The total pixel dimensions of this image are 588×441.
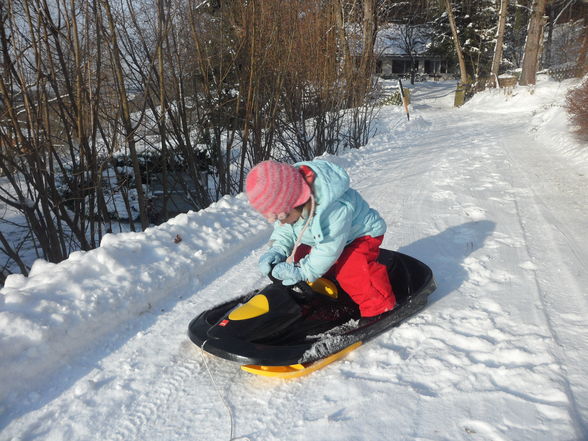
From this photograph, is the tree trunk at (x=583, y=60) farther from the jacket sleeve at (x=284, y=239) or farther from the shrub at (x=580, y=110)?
the jacket sleeve at (x=284, y=239)

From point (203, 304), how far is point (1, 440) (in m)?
1.32

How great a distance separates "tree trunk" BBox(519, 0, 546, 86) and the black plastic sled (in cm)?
1950

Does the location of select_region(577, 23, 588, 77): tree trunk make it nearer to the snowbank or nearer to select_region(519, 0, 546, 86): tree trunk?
select_region(519, 0, 546, 86): tree trunk

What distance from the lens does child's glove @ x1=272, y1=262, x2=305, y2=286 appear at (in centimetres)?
233

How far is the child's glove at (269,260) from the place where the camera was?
8.18 ft

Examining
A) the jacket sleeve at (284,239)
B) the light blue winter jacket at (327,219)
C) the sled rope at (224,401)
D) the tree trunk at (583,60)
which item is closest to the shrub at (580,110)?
the tree trunk at (583,60)

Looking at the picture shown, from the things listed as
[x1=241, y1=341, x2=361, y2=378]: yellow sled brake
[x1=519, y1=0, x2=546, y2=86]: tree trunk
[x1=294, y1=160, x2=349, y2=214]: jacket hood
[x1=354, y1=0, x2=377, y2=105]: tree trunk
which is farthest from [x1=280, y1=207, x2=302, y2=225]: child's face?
[x1=519, y1=0, x2=546, y2=86]: tree trunk

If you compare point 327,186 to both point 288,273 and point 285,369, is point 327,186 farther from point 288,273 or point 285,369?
point 285,369

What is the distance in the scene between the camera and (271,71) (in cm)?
645

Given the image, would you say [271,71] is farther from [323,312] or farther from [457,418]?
[457,418]

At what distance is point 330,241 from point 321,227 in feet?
0.30

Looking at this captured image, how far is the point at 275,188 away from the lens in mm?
2076

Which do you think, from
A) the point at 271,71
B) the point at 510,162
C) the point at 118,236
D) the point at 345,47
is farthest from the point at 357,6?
the point at 118,236

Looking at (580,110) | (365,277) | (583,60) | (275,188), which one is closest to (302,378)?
(365,277)
